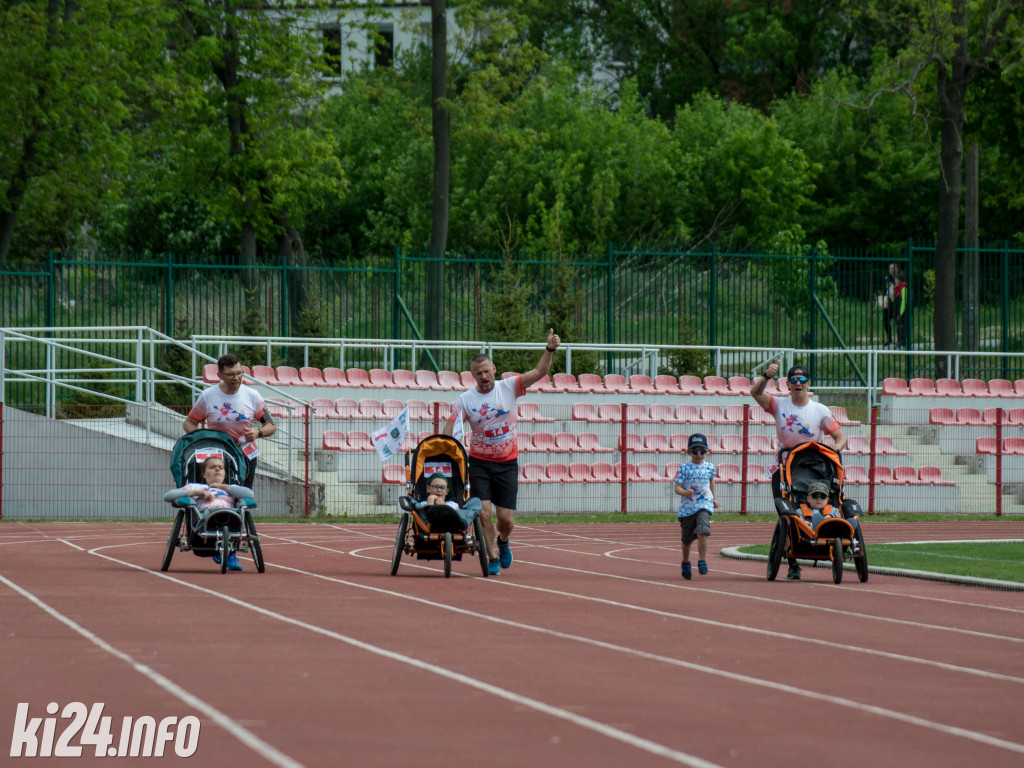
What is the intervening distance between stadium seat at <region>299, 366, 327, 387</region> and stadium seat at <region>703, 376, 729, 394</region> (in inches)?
278

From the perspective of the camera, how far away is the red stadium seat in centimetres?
2761

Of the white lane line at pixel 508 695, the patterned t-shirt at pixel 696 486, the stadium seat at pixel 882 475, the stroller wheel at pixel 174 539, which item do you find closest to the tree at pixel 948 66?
the stadium seat at pixel 882 475

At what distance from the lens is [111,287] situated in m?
28.4

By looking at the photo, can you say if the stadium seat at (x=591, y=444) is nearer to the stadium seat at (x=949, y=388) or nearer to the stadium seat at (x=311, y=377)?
the stadium seat at (x=311, y=377)

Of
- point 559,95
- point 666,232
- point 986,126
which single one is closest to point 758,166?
point 666,232

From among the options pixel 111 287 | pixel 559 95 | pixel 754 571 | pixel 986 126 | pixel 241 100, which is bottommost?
pixel 754 571

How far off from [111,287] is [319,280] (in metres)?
→ 4.13

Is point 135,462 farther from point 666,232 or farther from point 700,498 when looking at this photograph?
point 666,232

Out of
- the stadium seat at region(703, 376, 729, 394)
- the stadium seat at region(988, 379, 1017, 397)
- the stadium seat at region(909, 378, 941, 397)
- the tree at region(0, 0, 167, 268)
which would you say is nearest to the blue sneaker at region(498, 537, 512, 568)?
the stadium seat at region(703, 376, 729, 394)

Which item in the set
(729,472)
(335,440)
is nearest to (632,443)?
(729,472)

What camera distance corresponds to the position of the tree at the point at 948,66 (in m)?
25.5

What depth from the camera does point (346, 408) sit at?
23.3m

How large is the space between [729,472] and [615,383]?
3852 mm

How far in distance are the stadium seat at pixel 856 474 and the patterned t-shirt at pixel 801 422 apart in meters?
10.8
